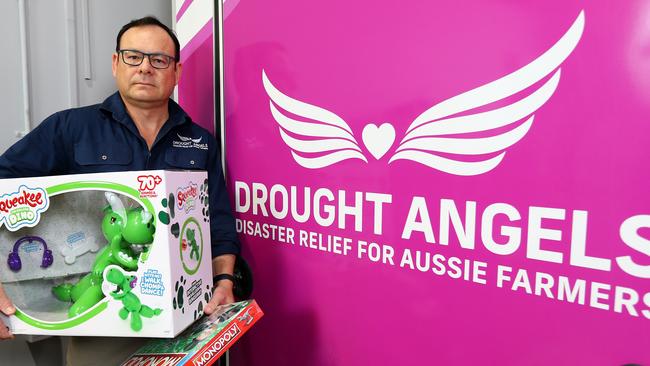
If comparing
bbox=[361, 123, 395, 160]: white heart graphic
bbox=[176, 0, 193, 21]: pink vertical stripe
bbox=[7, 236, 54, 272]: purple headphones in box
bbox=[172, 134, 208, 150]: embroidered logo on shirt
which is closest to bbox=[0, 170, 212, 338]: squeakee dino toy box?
bbox=[7, 236, 54, 272]: purple headphones in box

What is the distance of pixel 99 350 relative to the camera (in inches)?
48.1

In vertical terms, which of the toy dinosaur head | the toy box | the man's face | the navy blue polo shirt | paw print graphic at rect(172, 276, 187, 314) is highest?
the man's face

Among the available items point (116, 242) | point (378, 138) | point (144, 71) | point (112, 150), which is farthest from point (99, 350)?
point (378, 138)

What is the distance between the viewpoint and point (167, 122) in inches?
53.3

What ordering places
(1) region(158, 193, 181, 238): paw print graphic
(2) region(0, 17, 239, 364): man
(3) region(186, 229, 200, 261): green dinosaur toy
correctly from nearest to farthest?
1. (1) region(158, 193, 181, 238): paw print graphic
2. (3) region(186, 229, 200, 261): green dinosaur toy
3. (2) region(0, 17, 239, 364): man

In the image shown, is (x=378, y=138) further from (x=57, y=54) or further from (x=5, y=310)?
(x=57, y=54)

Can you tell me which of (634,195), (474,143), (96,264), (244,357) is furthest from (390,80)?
(244,357)

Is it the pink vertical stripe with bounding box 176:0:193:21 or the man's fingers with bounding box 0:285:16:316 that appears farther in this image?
the pink vertical stripe with bounding box 176:0:193:21

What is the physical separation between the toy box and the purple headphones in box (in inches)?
12.5

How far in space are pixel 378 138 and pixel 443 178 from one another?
0.65 ft

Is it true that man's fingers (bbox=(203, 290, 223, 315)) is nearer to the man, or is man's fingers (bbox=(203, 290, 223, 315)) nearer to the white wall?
the man

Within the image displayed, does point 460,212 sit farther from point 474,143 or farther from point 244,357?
point 244,357

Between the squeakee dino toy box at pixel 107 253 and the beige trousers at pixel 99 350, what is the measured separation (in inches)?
6.0

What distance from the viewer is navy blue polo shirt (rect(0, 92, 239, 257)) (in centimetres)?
123
